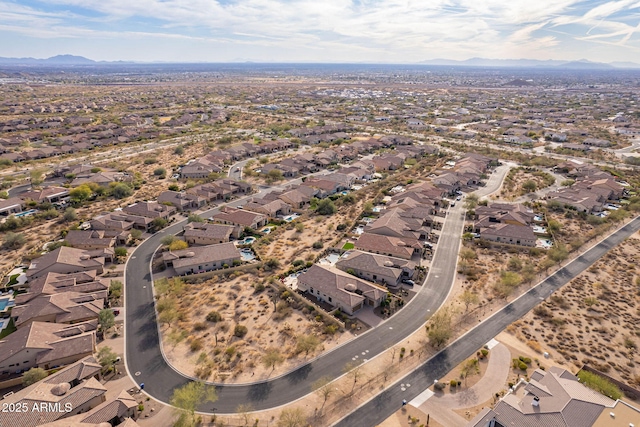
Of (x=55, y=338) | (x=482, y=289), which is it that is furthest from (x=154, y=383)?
(x=482, y=289)

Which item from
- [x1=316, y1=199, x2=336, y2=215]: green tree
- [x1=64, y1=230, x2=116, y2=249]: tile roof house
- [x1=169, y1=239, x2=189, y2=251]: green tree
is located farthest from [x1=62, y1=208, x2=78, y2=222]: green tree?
[x1=316, y1=199, x2=336, y2=215]: green tree

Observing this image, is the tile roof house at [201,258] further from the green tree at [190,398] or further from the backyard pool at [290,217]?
the green tree at [190,398]

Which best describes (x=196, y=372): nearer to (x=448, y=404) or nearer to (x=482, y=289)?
(x=448, y=404)

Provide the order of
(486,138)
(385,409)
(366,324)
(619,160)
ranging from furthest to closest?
(486,138) → (619,160) → (366,324) → (385,409)

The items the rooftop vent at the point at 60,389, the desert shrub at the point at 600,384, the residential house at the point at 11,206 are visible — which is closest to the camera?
the rooftop vent at the point at 60,389

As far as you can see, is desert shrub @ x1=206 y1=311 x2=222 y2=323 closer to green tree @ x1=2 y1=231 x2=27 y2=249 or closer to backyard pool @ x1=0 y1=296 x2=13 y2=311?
backyard pool @ x1=0 y1=296 x2=13 y2=311

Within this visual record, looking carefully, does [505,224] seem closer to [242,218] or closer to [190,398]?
[242,218]

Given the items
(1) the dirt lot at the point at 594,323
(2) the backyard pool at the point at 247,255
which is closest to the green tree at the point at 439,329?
(1) the dirt lot at the point at 594,323
